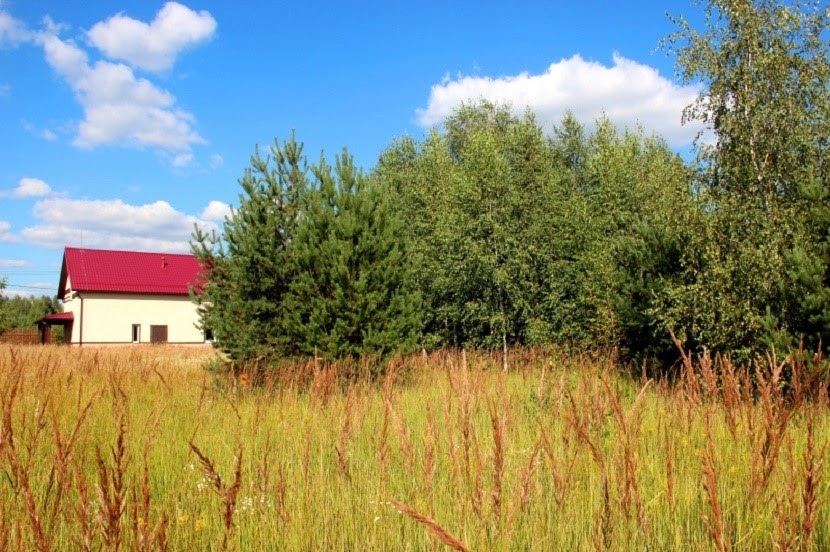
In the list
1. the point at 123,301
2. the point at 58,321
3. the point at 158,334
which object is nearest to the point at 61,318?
the point at 58,321

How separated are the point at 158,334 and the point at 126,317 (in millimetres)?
2202

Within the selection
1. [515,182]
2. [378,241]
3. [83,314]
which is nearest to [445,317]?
[515,182]

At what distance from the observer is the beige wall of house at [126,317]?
36.3 metres

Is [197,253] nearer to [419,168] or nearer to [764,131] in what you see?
[764,131]

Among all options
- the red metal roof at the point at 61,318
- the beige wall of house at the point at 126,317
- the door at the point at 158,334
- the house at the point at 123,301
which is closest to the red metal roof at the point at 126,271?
the house at the point at 123,301

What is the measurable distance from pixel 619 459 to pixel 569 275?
16554 millimetres

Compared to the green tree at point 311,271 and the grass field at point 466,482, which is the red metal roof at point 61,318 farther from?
the grass field at point 466,482

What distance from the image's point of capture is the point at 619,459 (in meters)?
2.75

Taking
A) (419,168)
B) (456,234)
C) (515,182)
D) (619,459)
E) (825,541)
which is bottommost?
(825,541)

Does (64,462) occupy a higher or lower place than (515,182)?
lower

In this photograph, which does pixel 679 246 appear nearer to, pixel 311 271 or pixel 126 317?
pixel 311 271

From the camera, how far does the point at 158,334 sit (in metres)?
38.2

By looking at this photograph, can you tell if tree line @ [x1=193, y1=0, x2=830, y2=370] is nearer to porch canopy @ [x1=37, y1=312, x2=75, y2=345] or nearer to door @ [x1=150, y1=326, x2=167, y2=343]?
door @ [x1=150, y1=326, x2=167, y2=343]

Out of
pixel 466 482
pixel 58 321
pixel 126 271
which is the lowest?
pixel 466 482
